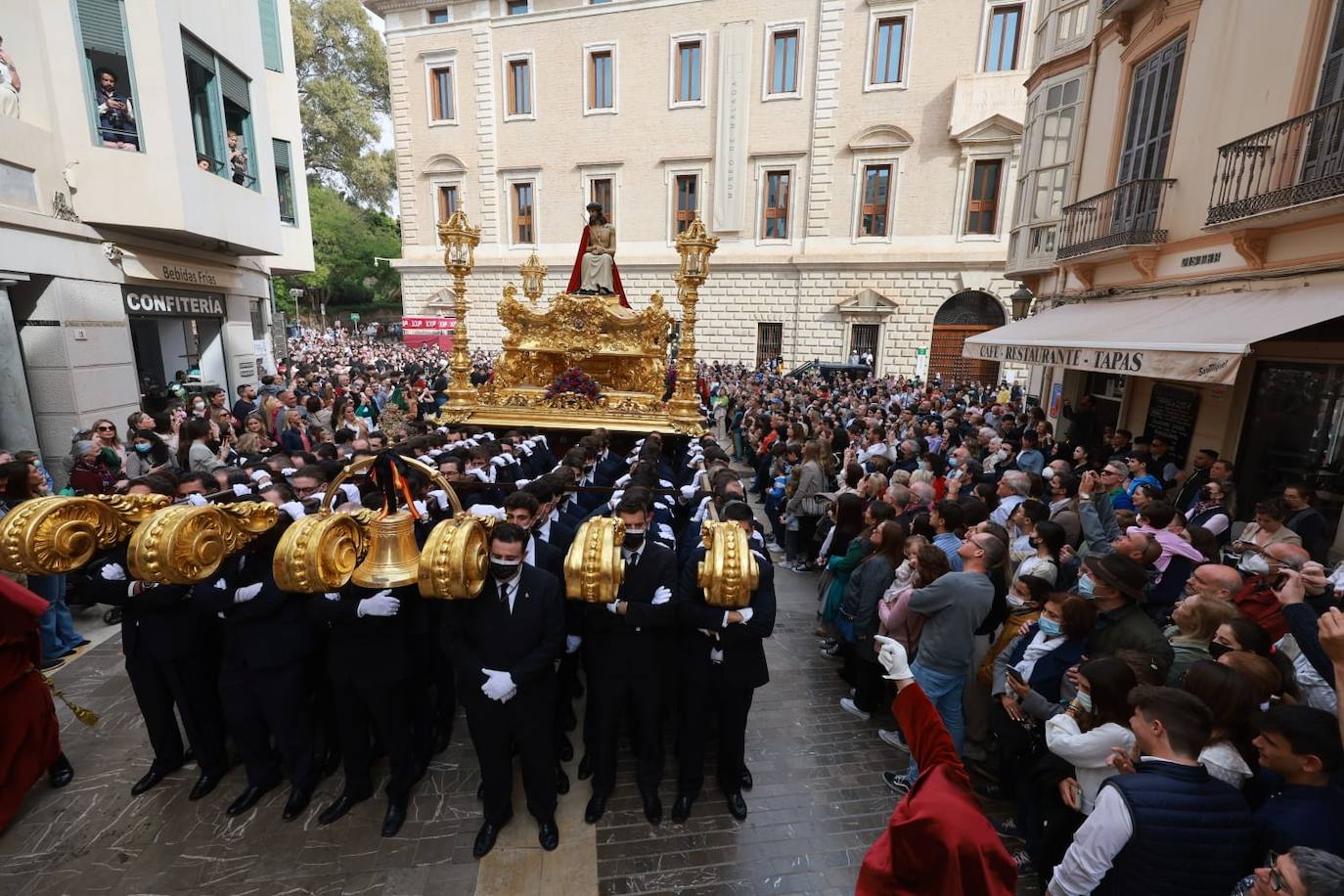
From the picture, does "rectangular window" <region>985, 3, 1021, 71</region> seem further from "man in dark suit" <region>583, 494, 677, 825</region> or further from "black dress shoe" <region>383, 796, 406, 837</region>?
"black dress shoe" <region>383, 796, 406, 837</region>

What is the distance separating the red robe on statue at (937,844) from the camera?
176cm

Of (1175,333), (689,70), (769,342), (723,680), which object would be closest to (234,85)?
(723,680)

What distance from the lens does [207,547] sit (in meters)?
2.68

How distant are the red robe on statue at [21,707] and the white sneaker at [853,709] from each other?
17.2 feet

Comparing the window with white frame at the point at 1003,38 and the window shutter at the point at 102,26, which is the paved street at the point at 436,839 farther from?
the window with white frame at the point at 1003,38

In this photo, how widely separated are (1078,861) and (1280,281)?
301 inches

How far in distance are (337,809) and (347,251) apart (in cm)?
4489

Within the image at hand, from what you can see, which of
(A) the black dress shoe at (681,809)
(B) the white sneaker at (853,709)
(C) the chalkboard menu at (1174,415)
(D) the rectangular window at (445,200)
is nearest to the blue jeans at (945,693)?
(B) the white sneaker at (853,709)

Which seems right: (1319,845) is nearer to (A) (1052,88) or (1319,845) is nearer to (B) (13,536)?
(B) (13,536)

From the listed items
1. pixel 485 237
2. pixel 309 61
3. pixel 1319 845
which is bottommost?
pixel 1319 845

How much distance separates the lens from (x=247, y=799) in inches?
145

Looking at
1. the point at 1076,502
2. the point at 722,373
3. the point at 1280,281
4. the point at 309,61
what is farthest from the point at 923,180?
the point at 309,61

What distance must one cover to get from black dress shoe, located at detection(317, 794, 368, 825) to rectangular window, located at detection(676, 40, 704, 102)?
26485mm

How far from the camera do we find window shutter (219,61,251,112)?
11023mm
